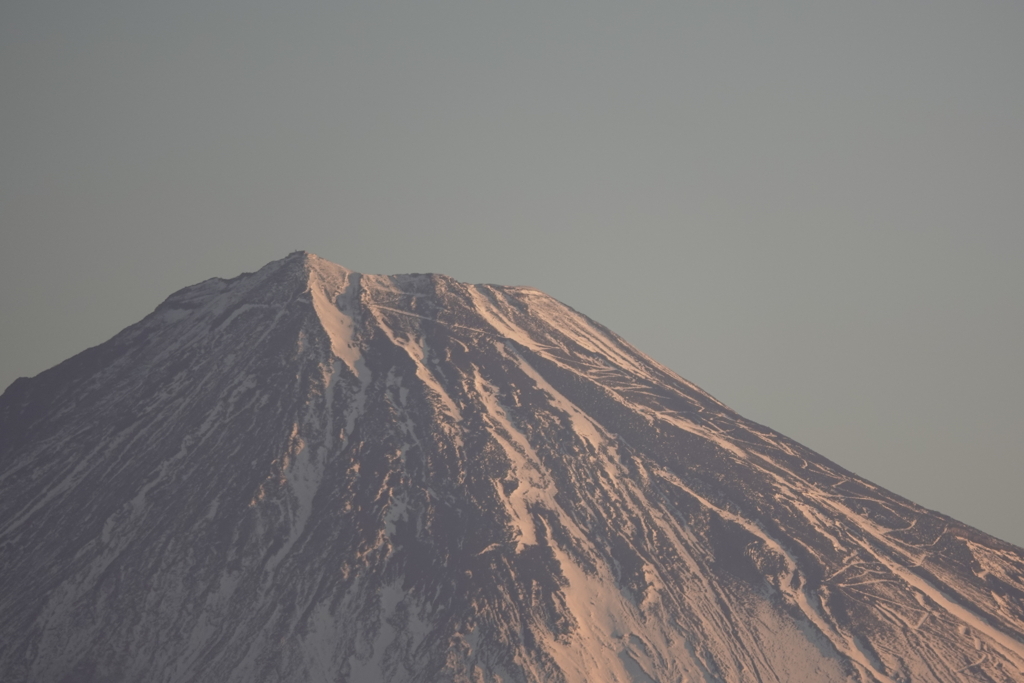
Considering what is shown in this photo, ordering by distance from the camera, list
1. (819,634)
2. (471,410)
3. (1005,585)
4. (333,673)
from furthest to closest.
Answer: (471,410) → (1005,585) → (819,634) → (333,673)

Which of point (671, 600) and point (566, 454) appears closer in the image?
point (671, 600)

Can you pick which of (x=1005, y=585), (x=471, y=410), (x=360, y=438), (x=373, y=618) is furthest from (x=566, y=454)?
(x=1005, y=585)

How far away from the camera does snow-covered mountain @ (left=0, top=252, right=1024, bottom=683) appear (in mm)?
162250

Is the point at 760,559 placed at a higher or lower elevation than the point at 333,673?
higher

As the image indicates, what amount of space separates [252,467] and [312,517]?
11.5 metres

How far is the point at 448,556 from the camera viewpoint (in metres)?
173

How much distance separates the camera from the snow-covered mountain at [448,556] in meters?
162

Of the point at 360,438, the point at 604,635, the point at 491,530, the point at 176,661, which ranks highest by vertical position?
the point at 360,438

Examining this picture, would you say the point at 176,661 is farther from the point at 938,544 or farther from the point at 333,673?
the point at 938,544

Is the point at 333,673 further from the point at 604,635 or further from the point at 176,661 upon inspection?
the point at 604,635

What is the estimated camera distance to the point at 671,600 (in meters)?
172

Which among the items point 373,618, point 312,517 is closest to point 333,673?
point 373,618

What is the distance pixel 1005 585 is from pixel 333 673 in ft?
270

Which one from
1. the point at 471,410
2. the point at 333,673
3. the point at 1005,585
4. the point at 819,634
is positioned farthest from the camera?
the point at 471,410
